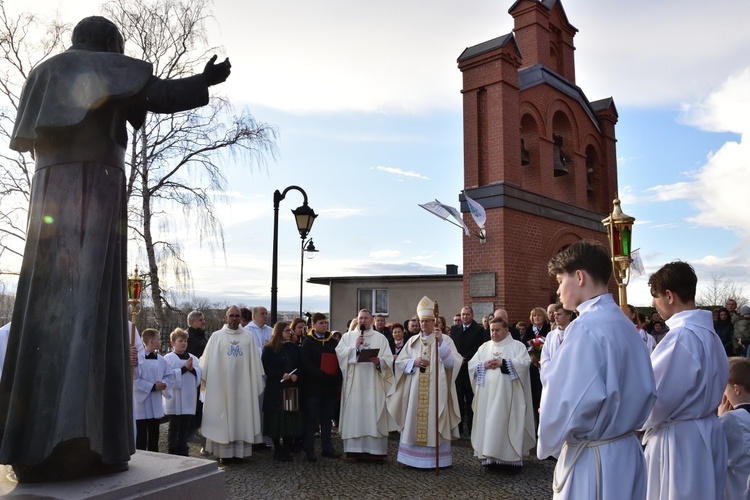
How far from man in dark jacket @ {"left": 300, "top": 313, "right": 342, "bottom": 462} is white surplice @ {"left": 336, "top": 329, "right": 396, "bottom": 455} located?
157 millimetres

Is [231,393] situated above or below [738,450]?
below

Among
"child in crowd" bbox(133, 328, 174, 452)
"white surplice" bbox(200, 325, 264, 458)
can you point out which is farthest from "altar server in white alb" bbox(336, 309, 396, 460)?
"child in crowd" bbox(133, 328, 174, 452)

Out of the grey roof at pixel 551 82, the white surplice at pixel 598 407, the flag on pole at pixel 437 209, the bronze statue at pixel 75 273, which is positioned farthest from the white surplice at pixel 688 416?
the grey roof at pixel 551 82

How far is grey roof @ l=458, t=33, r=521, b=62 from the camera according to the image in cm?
1423

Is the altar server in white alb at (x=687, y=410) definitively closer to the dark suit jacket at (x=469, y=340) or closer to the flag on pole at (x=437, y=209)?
the dark suit jacket at (x=469, y=340)

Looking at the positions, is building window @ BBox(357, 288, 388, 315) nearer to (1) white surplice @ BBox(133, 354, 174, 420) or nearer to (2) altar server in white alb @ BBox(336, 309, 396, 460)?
(2) altar server in white alb @ BBox(336, 309, 396, 460)

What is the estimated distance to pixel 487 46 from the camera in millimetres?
14516

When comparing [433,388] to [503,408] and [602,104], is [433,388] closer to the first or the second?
[503,408]

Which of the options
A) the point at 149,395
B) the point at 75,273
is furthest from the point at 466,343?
the point at 75,273

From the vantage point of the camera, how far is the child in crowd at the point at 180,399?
26.3 ft

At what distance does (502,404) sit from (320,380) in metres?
2.66

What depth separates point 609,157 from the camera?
62.2 ft

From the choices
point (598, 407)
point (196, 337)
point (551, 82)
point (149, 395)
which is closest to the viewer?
point (598, 407)

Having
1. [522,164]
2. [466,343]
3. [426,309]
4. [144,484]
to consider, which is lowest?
[144,484]
